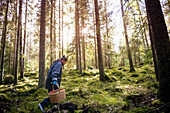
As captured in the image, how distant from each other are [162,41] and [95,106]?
3740 mm

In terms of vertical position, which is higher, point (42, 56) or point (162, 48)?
point (42, 56)

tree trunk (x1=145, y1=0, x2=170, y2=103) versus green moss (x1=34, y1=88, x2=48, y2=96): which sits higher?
tree trunk (x1=145, y1=0, x2=170, y2=103)

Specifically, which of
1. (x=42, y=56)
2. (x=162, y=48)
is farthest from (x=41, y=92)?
(x=162, y=48)

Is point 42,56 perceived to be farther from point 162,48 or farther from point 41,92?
point 162,48

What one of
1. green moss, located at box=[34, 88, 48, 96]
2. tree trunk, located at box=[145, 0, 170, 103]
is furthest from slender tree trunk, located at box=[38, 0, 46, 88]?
tree trunk, located at box=[145, 0, 170, 103]

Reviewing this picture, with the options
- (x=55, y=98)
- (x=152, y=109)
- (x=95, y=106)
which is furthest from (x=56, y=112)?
(x=152, y=109)

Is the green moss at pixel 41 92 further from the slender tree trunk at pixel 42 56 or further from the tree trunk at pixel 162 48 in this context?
the tree trunk at pixel 162 48

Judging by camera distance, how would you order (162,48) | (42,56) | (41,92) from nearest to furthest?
1. (162,48)
2. (41,92)
3. (42,56)

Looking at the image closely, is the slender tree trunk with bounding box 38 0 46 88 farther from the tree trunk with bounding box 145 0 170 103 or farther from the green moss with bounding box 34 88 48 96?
the tree trunk with bounding box 145 0 170 103

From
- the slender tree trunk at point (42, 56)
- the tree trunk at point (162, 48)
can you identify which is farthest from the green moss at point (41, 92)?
the tree trunk at point (162, 48)

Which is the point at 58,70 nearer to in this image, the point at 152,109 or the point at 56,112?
the point at 56,112

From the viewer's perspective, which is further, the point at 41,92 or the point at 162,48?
the point at 41,92

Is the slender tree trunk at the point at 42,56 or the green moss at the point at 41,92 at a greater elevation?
the slender tree trunk at the point at 42,56

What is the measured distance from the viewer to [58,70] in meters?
4.17
